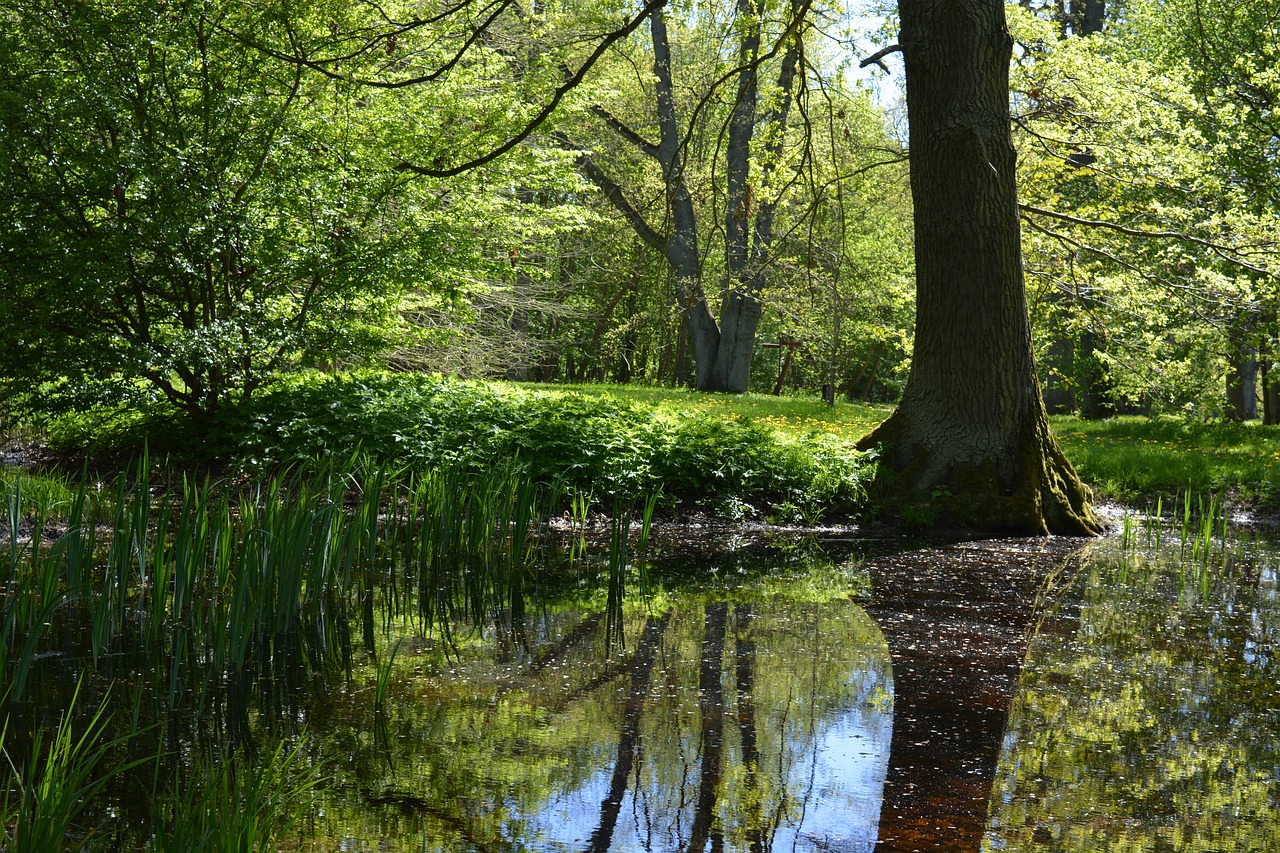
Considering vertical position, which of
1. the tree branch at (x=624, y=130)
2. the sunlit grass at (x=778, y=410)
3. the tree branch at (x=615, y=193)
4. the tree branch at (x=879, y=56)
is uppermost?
the tree branch at (x=624, y=130)

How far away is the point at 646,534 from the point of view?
7.03 meters

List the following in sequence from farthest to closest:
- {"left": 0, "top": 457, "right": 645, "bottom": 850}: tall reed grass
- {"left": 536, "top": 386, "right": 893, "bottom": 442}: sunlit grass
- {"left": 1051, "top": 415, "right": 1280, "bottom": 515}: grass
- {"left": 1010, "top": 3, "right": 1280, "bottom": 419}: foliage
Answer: {"left": 536, "top": 386, "right": 893, "bottom": 442}: sunlit grass, {"left": 1010, "top": 3, "right": 1280, "bottom": 419}: foliage, {"left": 1051, "top": 415, "right": 1280, "bottom": 515}: grass, {"left": 0, "top": 457, "right": 645, "bottom": 850}: tall reed grass

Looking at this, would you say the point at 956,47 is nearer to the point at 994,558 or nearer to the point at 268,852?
the point at 994,558

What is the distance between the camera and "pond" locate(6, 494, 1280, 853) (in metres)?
2.89

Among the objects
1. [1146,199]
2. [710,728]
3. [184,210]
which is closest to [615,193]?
[1146,199]

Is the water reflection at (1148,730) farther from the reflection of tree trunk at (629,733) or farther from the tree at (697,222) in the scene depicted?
the tree at (697,222)

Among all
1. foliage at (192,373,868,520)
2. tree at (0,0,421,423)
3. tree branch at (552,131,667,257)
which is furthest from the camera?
tree branch at (552,131,667,257)

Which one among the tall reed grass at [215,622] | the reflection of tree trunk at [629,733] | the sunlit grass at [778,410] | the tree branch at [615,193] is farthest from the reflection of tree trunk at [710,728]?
the tree branch at [615,193]

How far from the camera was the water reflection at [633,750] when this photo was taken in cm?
283

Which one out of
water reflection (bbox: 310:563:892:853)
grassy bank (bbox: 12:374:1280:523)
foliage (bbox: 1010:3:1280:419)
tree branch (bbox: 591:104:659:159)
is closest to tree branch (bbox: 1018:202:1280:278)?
foliage (bbox: 1010:3:1280:419)

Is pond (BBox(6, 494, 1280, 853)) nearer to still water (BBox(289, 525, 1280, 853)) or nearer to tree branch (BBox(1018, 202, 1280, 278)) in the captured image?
still water (BBox(289, 525, 1280, 853))

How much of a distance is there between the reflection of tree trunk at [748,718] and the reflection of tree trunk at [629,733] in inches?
14.5

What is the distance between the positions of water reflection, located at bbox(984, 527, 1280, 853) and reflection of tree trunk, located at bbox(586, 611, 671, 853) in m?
1.05

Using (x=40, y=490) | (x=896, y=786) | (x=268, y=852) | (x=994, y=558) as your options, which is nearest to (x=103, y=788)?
(x=268, y=852)
